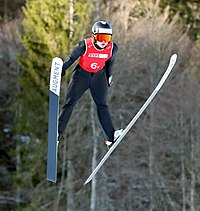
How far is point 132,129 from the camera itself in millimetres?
15859

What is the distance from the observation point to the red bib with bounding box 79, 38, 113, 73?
450 centimetres

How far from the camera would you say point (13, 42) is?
17.9 metres

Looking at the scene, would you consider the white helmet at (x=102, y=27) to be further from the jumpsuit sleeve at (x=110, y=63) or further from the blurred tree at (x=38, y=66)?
the blurred tree at (x=38, y=66)

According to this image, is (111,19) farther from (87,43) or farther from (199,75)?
(87,43)

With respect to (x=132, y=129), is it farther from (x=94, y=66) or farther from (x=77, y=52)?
(x=77, y=52)

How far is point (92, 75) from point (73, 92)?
0.19 meters

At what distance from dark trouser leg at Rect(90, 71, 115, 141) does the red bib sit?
104 millimetres

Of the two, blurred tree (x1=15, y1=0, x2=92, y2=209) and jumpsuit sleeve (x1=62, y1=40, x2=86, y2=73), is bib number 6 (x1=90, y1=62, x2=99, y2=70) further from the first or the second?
Result: blurred tree (x1=15, y1=0, x2=92, y2=209)

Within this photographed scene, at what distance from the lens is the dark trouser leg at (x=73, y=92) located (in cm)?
476

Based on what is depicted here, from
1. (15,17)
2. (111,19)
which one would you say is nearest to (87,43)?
(111,19)

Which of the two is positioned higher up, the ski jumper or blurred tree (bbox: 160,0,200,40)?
blurred tree (bbox: 160,0,200,40)

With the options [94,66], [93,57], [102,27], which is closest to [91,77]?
[94,66]

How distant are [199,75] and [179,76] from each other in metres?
0.74

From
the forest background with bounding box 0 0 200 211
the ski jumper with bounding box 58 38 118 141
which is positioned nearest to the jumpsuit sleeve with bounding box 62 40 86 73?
the ski jumper with bounding box 58 38 118 141
